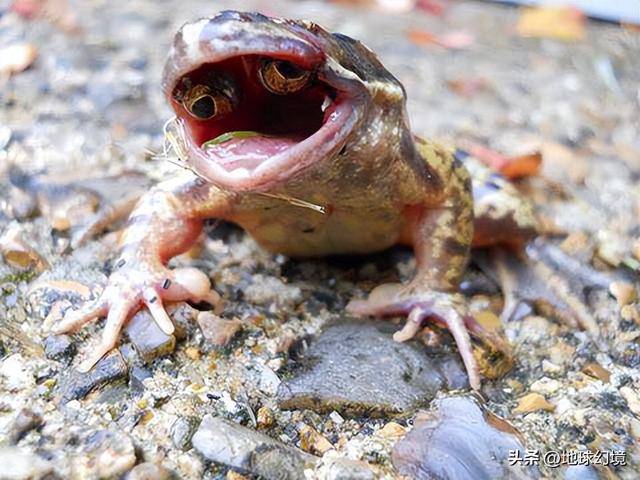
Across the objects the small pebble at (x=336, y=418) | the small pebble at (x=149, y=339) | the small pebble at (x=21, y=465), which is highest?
the small pebble at (x=21, y=465)

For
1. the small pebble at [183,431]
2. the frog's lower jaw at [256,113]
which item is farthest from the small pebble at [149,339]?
the frog's lower jaw at [256,113]

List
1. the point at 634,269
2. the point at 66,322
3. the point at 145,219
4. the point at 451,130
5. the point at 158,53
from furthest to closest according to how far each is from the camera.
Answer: the point at 158,53, the point at 451,130, the point at 634,269, the point at 145,219, the point at 66,322

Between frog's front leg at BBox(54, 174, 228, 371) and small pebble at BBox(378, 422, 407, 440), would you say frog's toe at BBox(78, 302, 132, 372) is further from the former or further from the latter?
small pebble at BBox(378, 422, 407, 440)

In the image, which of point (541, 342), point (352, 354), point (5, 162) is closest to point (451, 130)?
point (541, 342)

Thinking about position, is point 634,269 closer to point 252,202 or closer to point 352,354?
point 352,354

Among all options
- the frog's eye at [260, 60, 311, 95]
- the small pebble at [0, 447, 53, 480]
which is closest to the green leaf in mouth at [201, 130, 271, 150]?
the frog's eye at [260, 60, 311, 95]

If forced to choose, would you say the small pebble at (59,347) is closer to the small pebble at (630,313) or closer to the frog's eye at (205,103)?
the frog's eye at (205,103)

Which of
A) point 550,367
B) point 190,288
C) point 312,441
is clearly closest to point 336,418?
point 312,441
